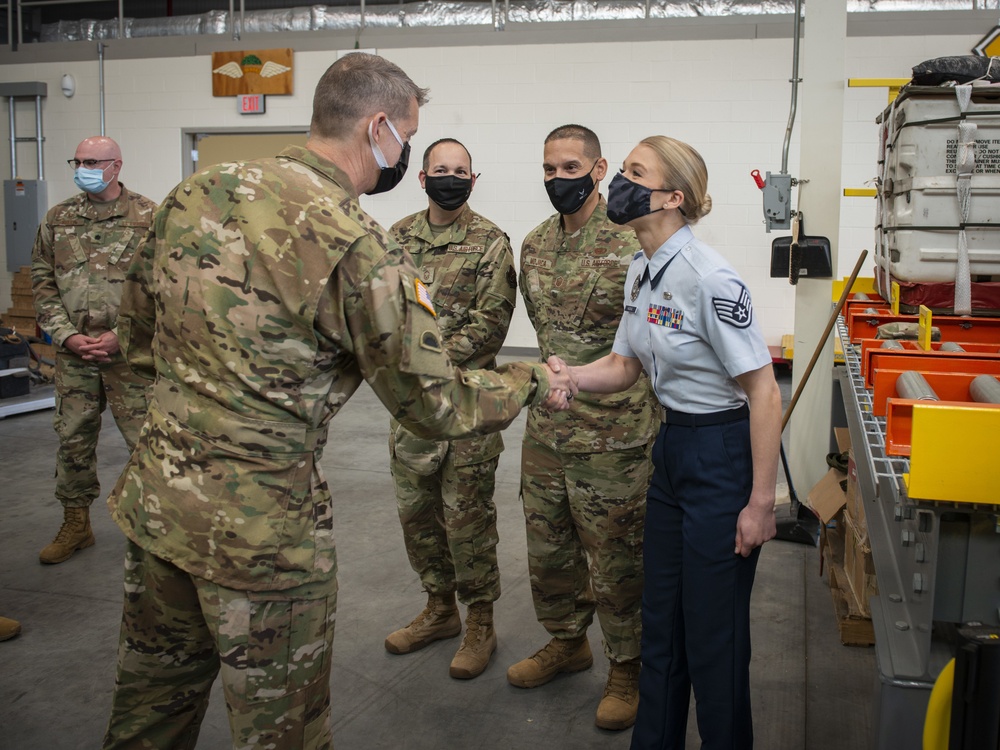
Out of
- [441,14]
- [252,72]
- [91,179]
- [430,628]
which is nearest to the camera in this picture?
[430,628]

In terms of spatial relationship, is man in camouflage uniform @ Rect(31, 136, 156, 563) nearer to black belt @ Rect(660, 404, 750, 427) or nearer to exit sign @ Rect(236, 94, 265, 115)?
black belt @ Rect(660, 404, 750, 427)

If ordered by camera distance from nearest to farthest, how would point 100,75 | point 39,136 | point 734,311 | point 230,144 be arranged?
point 734,311
point 230,144
point 100,75
point 39,136

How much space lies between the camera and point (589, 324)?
268 centimetres

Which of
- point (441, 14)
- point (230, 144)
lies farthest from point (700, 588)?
point (230, 144)

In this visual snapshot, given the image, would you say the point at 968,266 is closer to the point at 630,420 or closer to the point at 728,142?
the point at 630,420

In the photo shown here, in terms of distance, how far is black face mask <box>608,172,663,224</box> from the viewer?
6.86 ft

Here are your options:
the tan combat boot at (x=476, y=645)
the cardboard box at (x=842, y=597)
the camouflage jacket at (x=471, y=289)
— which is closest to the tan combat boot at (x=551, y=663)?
the tan combat boot at (x=476, y=645)

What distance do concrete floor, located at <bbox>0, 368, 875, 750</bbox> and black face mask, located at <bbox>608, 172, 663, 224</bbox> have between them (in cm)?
147

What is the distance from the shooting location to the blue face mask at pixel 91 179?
3859 millimetres

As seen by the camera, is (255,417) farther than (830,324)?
No

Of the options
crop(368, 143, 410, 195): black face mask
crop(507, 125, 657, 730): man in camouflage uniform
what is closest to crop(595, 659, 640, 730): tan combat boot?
crop(507, 125, 657, 730): man in camouflage uniform

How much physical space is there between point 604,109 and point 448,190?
18.5 ft

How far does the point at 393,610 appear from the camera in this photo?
344 cm

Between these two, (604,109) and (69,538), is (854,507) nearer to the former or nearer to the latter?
(69,538)
